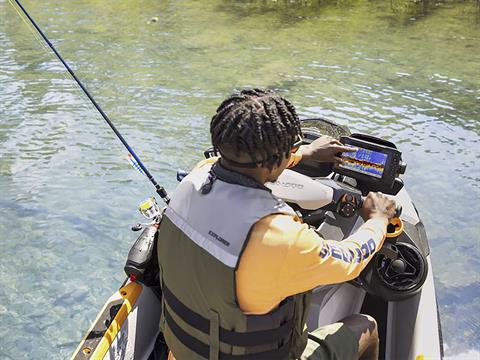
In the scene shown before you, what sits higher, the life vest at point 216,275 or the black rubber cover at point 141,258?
the life vest at point 216,275

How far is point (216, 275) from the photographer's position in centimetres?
148

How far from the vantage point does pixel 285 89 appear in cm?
782

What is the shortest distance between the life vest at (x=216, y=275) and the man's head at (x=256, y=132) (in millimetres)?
71

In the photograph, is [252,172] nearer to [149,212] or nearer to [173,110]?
[149,212]

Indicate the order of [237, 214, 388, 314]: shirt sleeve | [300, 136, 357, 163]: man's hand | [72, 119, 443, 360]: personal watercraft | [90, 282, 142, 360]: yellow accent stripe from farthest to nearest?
[300, 136, 357, 163]: man's hand, [72, 119, 443, 360]: personal watercraft, [90, 282, 142, 360]: yellow accent stripe, [237, 214, 388, 314]: shirt sleeve

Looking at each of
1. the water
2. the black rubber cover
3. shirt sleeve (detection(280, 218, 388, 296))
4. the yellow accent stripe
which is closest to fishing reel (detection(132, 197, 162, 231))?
the black rubber cover

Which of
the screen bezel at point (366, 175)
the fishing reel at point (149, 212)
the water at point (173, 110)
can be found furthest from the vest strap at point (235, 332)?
the water at point (173, 110)

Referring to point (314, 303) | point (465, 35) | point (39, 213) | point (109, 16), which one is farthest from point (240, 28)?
point (314, 303)

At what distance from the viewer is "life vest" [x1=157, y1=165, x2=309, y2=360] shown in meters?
1.48

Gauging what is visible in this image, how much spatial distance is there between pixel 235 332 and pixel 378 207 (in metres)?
0.76

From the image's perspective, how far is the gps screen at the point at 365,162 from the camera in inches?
92.4

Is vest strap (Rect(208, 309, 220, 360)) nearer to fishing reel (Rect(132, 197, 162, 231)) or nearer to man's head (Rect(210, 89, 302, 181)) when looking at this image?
man's head (Rect(210, 89, 302, 181))

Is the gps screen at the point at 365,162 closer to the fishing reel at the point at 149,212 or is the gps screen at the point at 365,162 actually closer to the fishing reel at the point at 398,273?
the fishing reel at the point at 398,273

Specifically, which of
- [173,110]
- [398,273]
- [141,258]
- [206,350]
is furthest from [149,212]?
[173,110]
